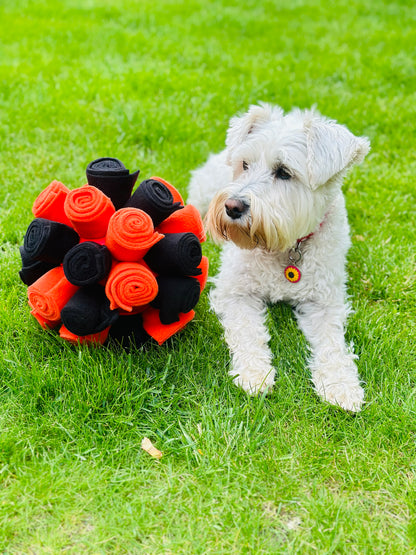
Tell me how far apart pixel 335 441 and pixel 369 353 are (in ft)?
2.51

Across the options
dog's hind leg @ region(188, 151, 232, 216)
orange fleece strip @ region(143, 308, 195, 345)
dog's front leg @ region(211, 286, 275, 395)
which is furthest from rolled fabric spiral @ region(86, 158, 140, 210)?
dog's hind leg @ region(188, 151, 232, 216)

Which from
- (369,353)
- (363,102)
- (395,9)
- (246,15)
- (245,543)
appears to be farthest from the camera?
(395,9)

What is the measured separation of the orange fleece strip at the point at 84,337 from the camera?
9.52 feet

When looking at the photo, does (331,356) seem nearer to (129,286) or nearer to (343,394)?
(343,394)

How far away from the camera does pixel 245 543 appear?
221 cm

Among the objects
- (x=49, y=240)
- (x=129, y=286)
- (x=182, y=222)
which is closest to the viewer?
(x=129, y=286)

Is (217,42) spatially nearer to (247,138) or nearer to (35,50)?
(35,50)

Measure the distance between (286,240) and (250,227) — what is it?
0.27 metres

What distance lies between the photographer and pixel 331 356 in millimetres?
3191

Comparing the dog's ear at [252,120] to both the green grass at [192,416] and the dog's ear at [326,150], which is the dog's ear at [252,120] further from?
the green grass at [192,416]

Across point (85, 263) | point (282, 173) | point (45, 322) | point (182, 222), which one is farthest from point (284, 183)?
point (45, 322)

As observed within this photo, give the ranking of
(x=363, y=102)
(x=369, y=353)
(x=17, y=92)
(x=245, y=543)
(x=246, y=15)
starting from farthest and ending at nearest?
1. (x=246, y=15)
2. (x=363, y=102)
3. (x=17, y=92)
4. (x=369, y=353)
5. (x=245, y=543)

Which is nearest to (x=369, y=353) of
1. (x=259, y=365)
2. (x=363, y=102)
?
(x=259, y=365)

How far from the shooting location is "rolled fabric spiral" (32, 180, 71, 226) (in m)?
2.89
